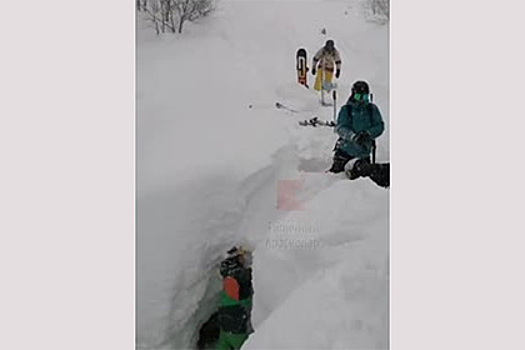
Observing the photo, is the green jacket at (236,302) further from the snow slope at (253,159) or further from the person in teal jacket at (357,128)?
the person in teal jacket at (357,128)

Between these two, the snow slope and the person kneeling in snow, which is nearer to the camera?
the snow slope

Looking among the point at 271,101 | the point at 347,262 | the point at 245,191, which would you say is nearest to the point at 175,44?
the point at 271,101

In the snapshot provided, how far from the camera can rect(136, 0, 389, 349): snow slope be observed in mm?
2504

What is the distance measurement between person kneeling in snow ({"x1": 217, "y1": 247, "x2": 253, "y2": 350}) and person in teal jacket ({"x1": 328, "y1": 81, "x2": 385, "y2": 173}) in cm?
45

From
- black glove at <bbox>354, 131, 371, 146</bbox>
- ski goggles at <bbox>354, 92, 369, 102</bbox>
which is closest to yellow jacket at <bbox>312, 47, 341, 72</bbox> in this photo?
ski goggles at <bbox>354, 92, 369, 102</bbox>

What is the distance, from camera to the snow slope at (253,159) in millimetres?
2504

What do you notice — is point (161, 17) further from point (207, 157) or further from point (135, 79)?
point (207, 157)

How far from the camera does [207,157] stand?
256 cm

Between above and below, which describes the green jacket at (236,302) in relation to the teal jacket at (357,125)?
below

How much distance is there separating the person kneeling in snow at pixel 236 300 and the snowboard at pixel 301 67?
615mm

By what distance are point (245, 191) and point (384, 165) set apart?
47 cm

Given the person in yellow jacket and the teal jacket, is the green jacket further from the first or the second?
the person in yellow jacket
